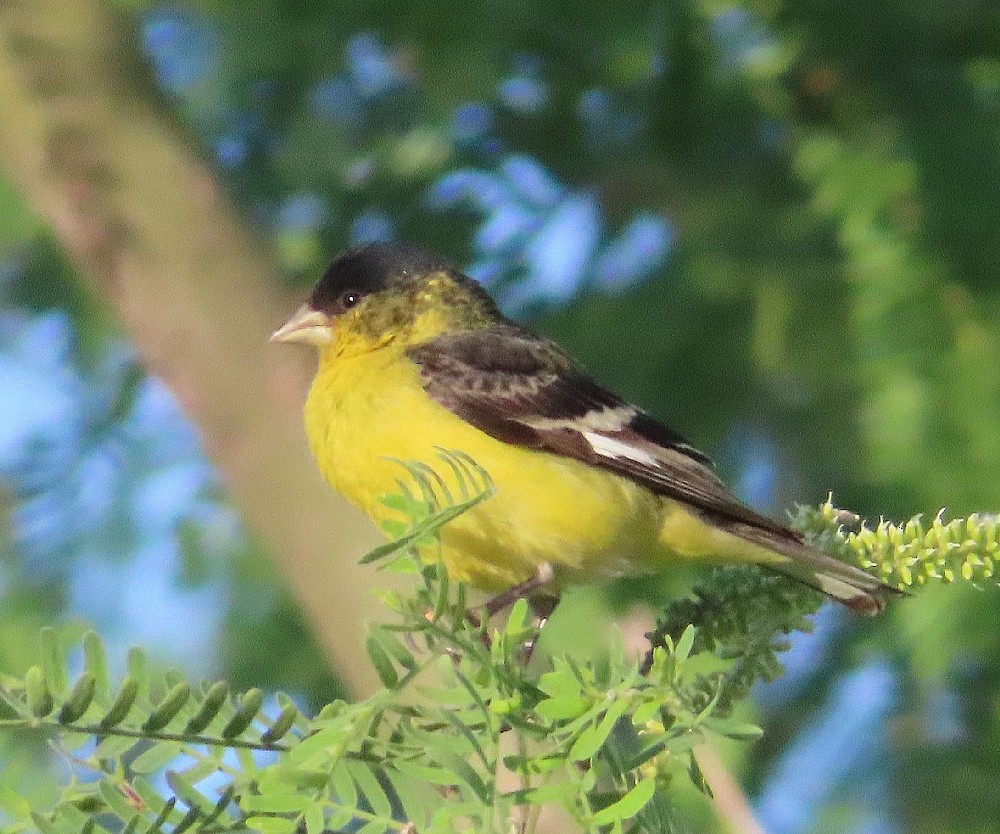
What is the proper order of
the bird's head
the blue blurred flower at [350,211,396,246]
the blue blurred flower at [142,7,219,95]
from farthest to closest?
the blue blurred flower at [142,7,219,95]
the blue blurred flower at [350,211,396,246]
the bird's head

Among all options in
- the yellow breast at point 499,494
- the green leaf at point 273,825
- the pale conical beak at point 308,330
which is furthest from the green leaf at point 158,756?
the pale conical beak at point 308,330

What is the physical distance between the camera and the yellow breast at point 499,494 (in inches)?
105

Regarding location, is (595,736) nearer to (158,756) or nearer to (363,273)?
(158,756)

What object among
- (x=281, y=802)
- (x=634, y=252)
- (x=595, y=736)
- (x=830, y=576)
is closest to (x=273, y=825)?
(x=281, y=802)

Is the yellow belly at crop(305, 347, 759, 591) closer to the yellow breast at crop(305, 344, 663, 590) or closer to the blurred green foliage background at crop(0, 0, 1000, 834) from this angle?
the yellow breast at crop(305, 344, 663, 590)

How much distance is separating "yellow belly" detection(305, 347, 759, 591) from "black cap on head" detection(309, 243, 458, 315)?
1.68ft

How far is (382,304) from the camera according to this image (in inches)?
135

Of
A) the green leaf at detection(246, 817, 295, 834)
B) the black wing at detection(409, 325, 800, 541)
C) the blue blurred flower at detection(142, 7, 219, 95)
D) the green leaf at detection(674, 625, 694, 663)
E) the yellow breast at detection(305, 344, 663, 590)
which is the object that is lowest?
the green leaf at detection(246, 817, 295, 834)

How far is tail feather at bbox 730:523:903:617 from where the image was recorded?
184 centimetres

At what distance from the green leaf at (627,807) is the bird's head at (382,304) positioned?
224 cm

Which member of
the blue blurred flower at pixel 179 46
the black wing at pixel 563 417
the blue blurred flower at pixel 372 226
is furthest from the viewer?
the blue blurred flower at pixel 179 46

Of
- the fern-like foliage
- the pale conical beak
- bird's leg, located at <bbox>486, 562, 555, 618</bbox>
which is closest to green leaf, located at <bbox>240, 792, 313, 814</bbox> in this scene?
the fern-like foliage

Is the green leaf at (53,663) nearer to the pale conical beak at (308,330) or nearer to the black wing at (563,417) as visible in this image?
the black wing at (563,417)

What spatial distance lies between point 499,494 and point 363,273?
1020 mm
